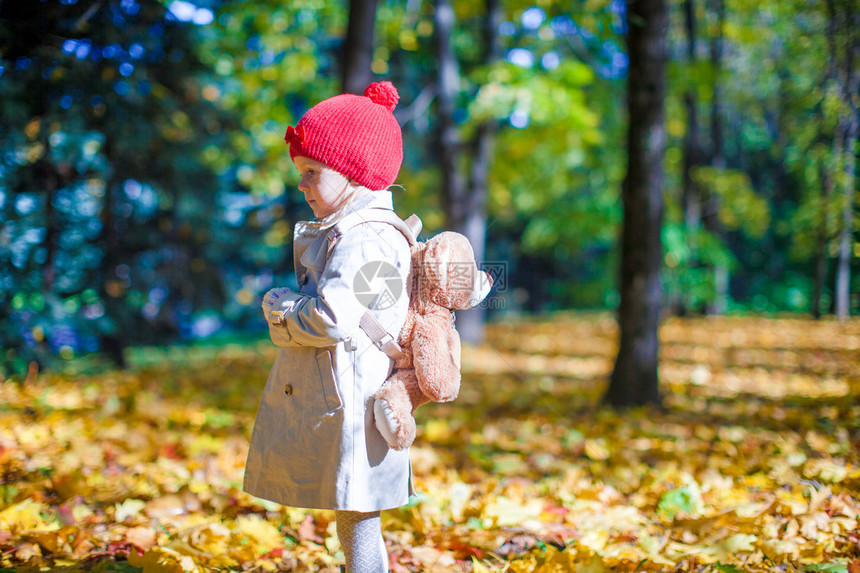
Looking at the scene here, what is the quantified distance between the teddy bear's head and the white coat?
0.09 metres

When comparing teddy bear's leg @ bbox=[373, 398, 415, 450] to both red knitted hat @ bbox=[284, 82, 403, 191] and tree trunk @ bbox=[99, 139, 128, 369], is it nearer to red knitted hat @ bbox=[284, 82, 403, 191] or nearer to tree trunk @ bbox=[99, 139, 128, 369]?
red knitted hat @ bbox=[284, 82, 403, 191]

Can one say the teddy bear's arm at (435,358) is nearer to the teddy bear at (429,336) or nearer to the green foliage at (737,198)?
A: the teddy bear at (429,336)

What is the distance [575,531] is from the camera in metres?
2.51

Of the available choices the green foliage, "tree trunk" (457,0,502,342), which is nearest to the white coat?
"tree trunk" (457,0,502,342)

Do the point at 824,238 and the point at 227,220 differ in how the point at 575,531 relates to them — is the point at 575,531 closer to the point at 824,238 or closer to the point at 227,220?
the point at 824,238

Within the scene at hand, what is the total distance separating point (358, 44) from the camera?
16.6 ft

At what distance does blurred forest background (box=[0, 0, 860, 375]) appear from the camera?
15.0ft

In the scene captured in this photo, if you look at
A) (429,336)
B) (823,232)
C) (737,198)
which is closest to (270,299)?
(429,336)

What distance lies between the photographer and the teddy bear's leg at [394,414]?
65.1 inches

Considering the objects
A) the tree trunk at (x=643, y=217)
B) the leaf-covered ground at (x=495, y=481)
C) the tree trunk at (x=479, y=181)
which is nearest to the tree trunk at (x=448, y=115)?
the tree trunk at (x=479, y=181)

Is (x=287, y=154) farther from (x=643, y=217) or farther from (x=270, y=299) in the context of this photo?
(x=270, y=299)

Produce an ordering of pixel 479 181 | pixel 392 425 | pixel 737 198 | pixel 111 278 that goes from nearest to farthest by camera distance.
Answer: pixel 392 425 → pixel 111 278 → pixel 479 181 → pixel 737 198

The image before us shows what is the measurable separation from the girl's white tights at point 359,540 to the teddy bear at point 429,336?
34 centimetres

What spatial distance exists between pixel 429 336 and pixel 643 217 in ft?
12.0
